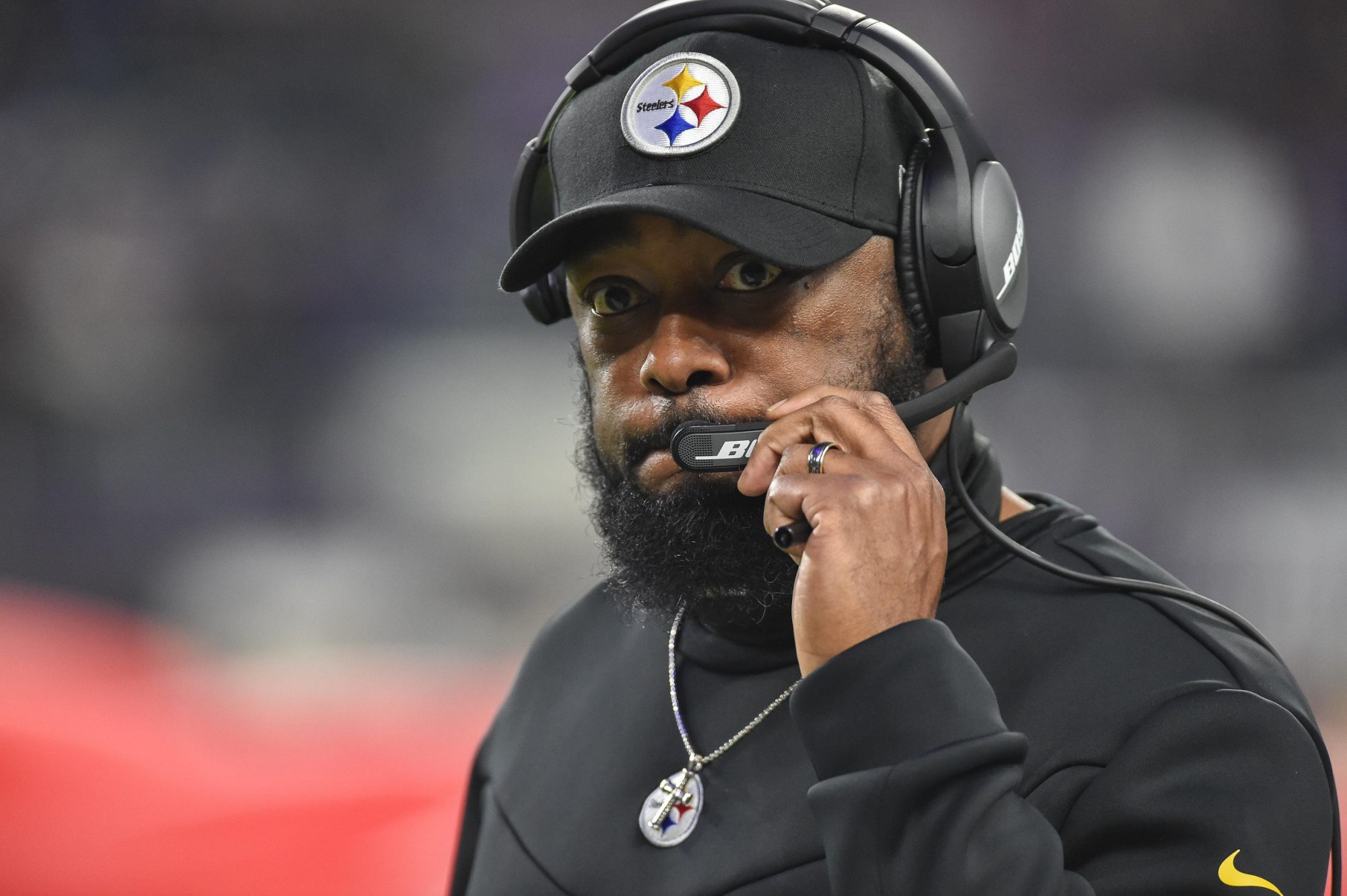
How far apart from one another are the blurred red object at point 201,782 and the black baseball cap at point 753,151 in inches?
54.9

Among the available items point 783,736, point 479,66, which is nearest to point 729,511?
point 783,736

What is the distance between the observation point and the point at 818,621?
93 centimetres

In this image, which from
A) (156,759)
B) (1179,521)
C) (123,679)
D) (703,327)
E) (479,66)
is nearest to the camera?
(703,327)

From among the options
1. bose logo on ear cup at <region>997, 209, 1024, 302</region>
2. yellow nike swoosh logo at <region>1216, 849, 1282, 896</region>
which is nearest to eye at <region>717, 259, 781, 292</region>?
bose logo on ear cup at <region>997, 209, 1024, 302</region>

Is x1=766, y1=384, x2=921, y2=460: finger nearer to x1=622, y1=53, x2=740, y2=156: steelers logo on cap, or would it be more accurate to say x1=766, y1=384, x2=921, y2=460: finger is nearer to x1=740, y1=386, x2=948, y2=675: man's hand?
x1=740, y1=386, x2=948, y2=675: man's hand

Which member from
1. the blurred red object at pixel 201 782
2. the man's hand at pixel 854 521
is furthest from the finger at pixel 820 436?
the blurred red object at pixel 201 782

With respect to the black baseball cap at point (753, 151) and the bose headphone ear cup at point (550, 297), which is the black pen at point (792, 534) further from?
the bose headphone ear cup at point (550, 297)

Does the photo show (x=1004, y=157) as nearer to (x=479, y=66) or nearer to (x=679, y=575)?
(x=479, y=66)

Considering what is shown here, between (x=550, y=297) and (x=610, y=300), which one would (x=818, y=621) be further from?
(x=550, y=297)

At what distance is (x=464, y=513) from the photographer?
4.78m

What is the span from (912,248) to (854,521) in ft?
1.13

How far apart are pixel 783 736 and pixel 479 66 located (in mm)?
4642

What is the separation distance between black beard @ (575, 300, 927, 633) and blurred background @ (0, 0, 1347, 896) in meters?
2.82

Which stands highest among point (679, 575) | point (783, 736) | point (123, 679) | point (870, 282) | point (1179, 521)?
point (123, 679)
